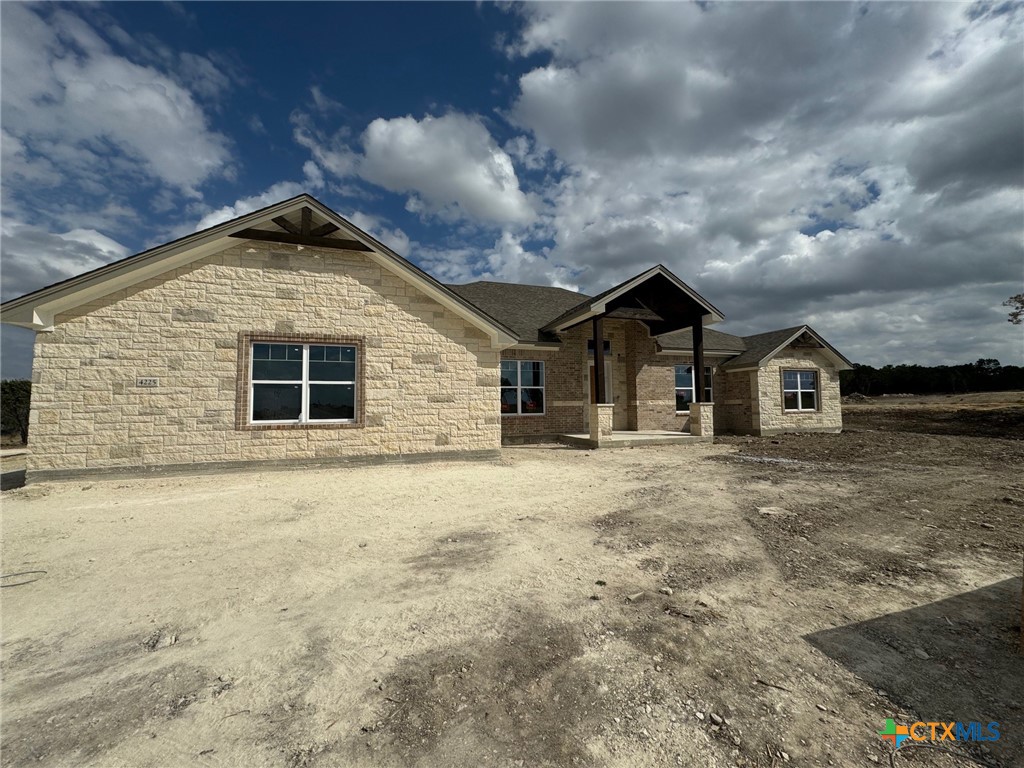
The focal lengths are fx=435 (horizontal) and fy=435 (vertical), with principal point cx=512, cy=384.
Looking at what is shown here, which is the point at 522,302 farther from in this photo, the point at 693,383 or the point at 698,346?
the point at 693,383

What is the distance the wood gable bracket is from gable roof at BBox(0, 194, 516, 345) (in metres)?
0.08

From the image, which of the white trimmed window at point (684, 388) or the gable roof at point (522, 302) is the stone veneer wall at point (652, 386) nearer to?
the white trimmed window at point (684, 388)

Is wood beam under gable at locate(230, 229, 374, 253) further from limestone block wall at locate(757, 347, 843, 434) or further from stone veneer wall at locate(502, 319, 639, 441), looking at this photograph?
limestone block wall at locate(757, 347, 843, 434)

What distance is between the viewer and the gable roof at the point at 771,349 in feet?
64.6

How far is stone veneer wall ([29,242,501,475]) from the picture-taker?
29.7 ft

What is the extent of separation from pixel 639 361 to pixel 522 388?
5698mm

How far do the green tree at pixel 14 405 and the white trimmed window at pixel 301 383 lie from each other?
18875mm

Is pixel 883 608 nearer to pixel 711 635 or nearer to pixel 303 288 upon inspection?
pixel 711 635

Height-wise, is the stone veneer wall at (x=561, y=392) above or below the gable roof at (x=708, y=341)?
below

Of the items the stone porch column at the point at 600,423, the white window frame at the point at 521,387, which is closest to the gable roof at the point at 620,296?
the white window frame at the point at 521,387

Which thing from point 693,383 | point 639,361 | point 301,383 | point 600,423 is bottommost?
point 600,423

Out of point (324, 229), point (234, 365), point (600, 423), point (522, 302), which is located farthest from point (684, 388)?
point (234, 365)

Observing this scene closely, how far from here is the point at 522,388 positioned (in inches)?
672

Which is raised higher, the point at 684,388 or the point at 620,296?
the point at 620,296
